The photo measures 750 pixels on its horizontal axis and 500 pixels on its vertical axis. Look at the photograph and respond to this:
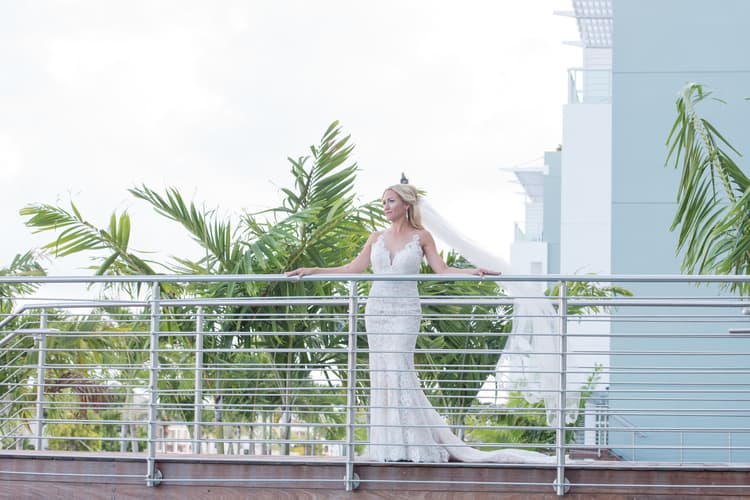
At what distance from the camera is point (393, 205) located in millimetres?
7594

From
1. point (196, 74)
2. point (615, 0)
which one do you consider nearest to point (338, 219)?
point (615, 0)

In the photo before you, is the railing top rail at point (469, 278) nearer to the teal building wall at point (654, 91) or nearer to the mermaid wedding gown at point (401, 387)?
the mermaid wedding gown at point (401, 387)

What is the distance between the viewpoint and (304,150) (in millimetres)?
10812

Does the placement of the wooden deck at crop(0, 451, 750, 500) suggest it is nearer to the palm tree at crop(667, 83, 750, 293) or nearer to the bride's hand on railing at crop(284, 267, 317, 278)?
the bride's hand on railing at crop(284, 267, 317, 278)

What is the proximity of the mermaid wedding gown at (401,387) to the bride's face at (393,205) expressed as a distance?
0.18 metres

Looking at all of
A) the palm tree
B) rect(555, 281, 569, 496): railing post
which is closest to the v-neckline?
rect(555, 281, 569, 496): railing post

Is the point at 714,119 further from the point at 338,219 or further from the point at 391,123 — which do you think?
the point at 391,123

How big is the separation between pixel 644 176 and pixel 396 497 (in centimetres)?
951

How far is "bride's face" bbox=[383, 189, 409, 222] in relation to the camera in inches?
298

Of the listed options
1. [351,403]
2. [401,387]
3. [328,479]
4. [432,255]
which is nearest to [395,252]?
[432,255]

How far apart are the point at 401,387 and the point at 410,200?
1.22 metres

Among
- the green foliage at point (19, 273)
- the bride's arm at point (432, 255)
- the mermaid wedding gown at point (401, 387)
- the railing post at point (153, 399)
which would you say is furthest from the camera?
the green foliage at point (19, 273)

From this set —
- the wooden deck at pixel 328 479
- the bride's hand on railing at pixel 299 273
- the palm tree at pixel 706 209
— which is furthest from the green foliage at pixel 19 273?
the palm tree at pixel 706 209

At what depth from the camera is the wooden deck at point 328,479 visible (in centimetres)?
676
